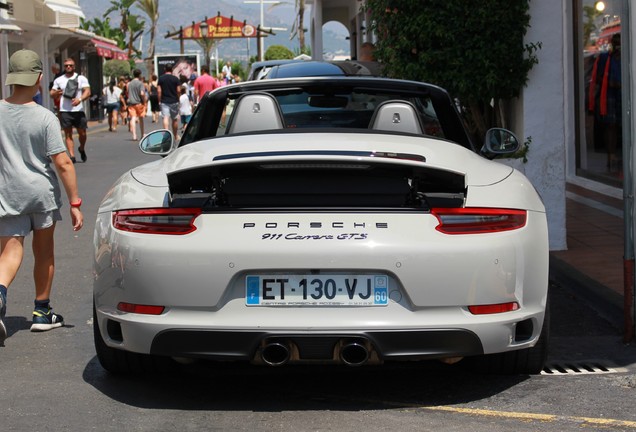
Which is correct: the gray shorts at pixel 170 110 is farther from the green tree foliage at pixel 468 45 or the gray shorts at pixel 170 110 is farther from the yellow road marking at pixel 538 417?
the yellow road marking at pixel 538 417

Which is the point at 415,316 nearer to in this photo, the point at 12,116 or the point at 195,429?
the point at 195,429

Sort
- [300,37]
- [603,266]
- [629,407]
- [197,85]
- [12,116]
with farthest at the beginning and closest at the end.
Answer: [300,37] < [197,85] < [603,266] < [12,116] < [629,407]

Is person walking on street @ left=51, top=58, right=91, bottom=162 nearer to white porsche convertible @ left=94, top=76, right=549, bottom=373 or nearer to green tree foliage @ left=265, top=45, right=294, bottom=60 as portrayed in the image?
white porsche convertible @ left=94, top=76, right=549, bottom=373

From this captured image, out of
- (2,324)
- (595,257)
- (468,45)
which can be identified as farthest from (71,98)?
(2,324)

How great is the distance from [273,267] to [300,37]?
241 ft

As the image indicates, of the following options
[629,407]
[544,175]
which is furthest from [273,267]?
[544,175]

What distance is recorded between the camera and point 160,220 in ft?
16.0

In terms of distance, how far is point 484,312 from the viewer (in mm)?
4812

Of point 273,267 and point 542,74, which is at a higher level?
point 542,74

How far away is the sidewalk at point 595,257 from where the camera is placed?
24.9ft

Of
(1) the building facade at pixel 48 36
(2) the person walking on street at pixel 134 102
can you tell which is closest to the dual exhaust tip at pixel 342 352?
(2) the person walking on street at pixel 134 102

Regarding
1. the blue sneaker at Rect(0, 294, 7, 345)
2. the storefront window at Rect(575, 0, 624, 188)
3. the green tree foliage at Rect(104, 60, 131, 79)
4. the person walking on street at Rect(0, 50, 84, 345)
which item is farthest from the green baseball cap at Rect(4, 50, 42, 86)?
the green tree foliage at Rect(104, 60, 131, 79)

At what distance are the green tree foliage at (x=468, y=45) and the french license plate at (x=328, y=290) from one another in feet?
16.9

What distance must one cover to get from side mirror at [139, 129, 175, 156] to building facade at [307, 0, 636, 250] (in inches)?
98.6
